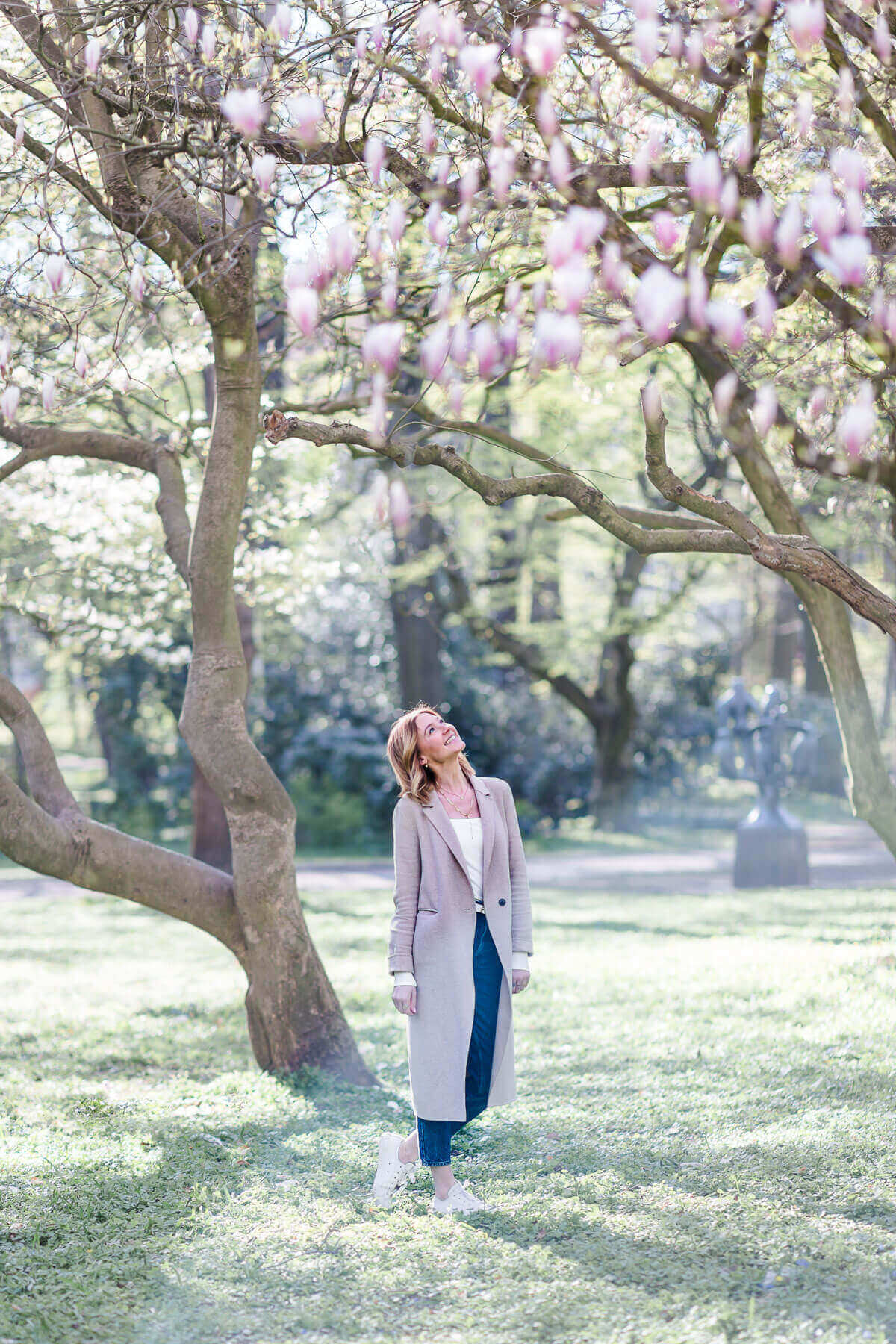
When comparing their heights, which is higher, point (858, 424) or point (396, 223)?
point (396, 223)

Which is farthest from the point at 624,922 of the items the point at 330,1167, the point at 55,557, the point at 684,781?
the point at 684,781

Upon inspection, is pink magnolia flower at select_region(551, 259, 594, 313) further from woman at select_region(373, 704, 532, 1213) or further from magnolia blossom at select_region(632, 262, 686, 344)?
woman at select_region(373, 704, 532, 1213)

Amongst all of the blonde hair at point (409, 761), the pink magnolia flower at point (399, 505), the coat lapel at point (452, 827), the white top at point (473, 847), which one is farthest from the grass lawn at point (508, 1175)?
the pink magnolia flower at point (399, 505)

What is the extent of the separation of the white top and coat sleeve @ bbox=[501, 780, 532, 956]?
0.14 m

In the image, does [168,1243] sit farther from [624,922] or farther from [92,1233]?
[624,922]

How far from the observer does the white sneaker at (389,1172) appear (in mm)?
4703

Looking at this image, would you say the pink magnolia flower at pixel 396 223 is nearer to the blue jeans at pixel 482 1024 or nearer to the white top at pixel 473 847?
the white top at pixel 473 847

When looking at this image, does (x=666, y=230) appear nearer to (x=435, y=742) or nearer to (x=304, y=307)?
(x=304, y=307)

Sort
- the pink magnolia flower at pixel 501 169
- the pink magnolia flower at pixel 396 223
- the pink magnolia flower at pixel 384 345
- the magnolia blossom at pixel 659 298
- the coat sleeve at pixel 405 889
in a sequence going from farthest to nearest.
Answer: the coat sleeve at pixel 405 889
the pink magnolia flower at pixel 396 223
the pink magnolia flower at pixel 501 169
the pink magnolia flower at pixel 384 345
the magnolia blossom at pixel 659 298

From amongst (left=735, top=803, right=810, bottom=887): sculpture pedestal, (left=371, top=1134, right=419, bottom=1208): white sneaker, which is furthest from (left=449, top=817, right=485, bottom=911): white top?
(left=735, top=803, right=810, bottom=887): sculpture pedestal

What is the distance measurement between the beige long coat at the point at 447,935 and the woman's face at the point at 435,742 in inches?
5.6

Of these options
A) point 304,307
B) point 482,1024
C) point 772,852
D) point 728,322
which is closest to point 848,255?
point 728,322

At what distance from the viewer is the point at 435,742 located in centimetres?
472

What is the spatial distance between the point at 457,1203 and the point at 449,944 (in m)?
0.93
